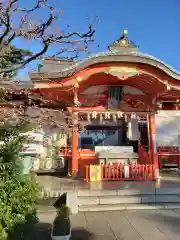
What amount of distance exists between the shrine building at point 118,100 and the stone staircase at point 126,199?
8.57 feet

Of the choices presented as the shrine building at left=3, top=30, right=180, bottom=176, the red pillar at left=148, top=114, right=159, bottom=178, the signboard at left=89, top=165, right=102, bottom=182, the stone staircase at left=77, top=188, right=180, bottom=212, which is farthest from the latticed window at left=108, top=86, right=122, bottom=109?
the stone staircase at left=77, top=188, right=180, bottom=212

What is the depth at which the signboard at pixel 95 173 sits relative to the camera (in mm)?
9266

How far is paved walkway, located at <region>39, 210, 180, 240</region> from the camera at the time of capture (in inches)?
187

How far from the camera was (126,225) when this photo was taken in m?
5.37

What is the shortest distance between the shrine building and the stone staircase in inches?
103

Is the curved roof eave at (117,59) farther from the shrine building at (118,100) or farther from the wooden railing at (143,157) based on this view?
the wooden railing at (143,157)

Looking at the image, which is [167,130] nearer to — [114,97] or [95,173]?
[114,97]

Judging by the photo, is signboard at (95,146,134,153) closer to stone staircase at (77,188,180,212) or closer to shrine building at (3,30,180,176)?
shrine building at (3,30,180,176)

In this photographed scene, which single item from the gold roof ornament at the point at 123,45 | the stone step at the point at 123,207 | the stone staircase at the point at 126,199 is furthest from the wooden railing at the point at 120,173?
the gold roof ornament at the point at 123,45

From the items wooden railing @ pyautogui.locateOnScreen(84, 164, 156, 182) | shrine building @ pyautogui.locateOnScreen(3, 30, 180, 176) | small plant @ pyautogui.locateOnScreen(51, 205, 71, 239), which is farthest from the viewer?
shrine building @ pyautogui.locateOnScreen(3, 30, 180, 176)

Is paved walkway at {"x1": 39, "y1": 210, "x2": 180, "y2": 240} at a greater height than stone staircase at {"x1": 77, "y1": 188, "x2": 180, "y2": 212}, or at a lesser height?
lesser

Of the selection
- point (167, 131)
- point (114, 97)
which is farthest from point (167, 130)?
point (114, 97)

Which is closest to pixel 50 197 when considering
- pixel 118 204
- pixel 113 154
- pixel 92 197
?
pixel 92 197

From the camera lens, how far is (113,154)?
10.5 meters
